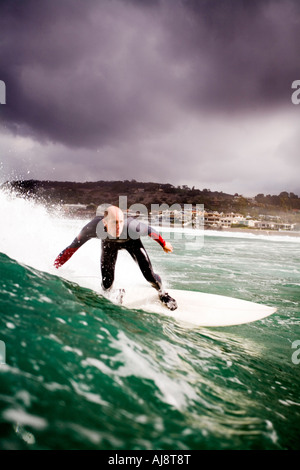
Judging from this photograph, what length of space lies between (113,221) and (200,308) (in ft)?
8.73

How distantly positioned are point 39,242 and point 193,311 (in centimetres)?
688

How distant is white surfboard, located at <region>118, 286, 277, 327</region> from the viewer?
489 centimetres

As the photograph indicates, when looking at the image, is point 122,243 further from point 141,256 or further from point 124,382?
point 124,382

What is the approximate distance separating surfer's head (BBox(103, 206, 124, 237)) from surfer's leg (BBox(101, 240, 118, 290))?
41cm

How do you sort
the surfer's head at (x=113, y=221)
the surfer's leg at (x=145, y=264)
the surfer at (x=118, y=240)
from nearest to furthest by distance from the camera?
the surfer's head at (x=113, y=221) < the surfer at (x=118, y=240) < the surfer's leg at (x=145, y=264)

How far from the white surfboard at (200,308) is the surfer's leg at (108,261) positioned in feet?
1.57

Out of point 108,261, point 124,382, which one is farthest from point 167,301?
point 124,382

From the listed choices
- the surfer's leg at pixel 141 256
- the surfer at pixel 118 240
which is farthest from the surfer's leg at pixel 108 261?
the surfer's leg at pixel 141 256

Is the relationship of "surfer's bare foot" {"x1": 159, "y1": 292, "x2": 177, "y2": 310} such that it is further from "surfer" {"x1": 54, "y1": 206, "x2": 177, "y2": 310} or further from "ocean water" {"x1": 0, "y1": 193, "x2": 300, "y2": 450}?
"ocean water" {"x1": 0, "y1": 193, "x2": 300, "y2": 450}

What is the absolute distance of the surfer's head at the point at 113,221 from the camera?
15.5 feet

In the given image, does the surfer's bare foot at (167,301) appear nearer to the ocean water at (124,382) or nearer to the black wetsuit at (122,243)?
the black wetsuit at (122,243)

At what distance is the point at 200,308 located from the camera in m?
5.46
